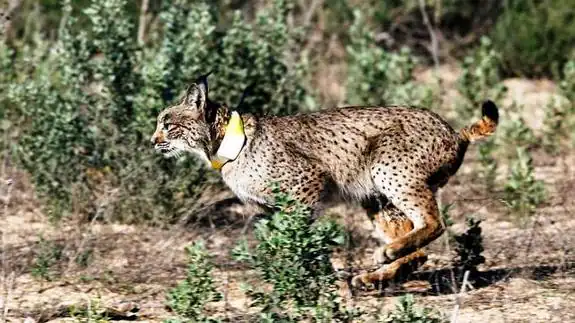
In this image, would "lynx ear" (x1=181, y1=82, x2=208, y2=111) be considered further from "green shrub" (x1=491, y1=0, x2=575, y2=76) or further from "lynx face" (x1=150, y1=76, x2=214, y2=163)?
"green shrub" (x1=491, y1=0, x2=575, y2=76)

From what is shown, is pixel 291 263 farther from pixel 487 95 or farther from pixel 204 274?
pixel 487 95

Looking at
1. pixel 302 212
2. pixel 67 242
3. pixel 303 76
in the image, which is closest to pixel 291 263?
pixel 302 212

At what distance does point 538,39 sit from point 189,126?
600 centimetres

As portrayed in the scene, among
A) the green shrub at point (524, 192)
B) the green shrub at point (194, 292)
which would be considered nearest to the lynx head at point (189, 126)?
the green shrub at point (194, 292)

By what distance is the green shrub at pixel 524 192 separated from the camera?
8.63m

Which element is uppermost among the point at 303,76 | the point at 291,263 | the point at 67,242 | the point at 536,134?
the point at 303,76

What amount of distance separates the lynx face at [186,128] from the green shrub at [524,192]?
2.47m

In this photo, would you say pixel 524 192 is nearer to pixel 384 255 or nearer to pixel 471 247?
pixel 471 247

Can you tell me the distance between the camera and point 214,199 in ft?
28.4

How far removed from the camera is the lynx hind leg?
691 centimetres

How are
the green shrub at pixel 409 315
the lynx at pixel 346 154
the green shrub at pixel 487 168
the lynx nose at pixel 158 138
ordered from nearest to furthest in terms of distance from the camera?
1. the green shrub at pixel 409 315
2. the lynx at pixel 346 154
3. the lynx nose at pixel 158 138
4. the green shrub at pixel 487 168

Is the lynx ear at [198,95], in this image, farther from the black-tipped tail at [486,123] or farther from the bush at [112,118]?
the black-tipped tail at [486,123]

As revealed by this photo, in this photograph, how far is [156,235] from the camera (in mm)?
8172

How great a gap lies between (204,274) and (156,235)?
253 centimetres
